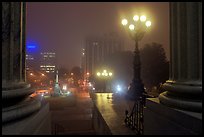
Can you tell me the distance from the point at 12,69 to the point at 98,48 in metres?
130

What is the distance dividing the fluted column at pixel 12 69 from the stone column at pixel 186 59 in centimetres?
257

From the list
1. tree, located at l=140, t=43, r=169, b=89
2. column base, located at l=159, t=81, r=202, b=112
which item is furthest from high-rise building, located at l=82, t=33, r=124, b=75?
column base, located at l=159, t=81, r=202, b=112

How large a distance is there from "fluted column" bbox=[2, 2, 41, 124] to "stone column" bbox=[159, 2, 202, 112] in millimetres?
2574

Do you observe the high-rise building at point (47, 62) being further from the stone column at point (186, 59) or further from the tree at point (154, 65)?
the stone column at point (186, 59)

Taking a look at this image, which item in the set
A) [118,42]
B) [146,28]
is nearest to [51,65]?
[118,42]

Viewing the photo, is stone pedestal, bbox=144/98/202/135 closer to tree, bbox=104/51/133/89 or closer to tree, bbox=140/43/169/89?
tree, bbox=140/43/169/89

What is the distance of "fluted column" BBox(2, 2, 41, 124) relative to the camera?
3.36m

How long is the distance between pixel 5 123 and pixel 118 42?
4751 inches

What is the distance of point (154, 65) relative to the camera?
1480 inches

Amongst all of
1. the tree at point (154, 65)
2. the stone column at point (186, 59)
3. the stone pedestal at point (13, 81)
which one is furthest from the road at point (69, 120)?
the tree at point (154, 65)

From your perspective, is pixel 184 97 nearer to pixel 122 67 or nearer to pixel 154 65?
pixel 154 65

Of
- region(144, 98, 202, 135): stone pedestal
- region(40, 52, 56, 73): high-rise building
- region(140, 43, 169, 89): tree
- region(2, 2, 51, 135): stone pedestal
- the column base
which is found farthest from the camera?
region(40, 52, 56, 73): high-rise building

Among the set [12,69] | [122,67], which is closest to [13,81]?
[12,69]

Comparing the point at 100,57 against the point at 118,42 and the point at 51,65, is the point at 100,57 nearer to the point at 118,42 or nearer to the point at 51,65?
the point at 118,42
